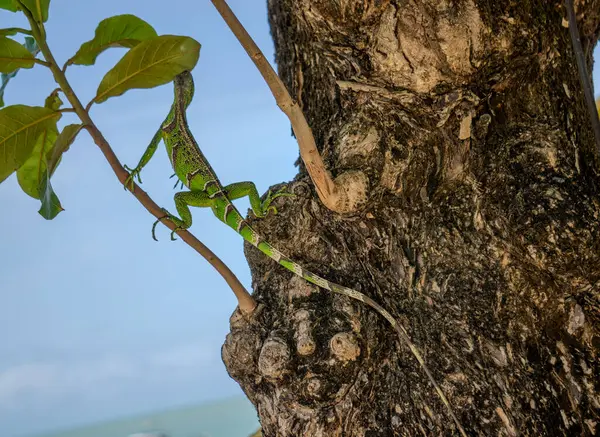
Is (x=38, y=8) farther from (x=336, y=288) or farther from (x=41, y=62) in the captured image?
(x=336, y=288)

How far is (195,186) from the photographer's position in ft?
5.51

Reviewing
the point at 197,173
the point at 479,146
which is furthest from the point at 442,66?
the point at 197,173

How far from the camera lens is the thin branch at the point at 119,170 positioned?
3.75 feet

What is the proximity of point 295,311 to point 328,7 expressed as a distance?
2.03 feet

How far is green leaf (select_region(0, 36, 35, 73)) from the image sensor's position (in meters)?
1.20

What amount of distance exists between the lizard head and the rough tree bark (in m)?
0.51

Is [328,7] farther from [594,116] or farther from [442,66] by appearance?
[594,116]

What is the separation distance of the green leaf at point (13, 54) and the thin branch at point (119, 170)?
0.04 metres

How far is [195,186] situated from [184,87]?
306 mm

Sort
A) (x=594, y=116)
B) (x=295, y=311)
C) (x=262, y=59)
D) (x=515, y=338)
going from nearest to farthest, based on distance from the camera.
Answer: (x=594, y=116), (x=262, y=59), (x=515, y=338), (x=295, y=311)

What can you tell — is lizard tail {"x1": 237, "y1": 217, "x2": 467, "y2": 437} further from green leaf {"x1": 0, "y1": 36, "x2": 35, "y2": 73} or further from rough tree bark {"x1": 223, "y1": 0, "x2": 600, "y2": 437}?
green leaf {"x1": 0, "y1": 36, "x2": 35, "y2": 73}

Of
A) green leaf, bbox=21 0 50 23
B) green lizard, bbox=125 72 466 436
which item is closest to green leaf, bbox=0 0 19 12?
green leaf, bbox=21 0 50 23

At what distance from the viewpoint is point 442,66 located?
1219 millimetres

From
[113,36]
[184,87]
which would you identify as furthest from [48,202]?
[184,87]
